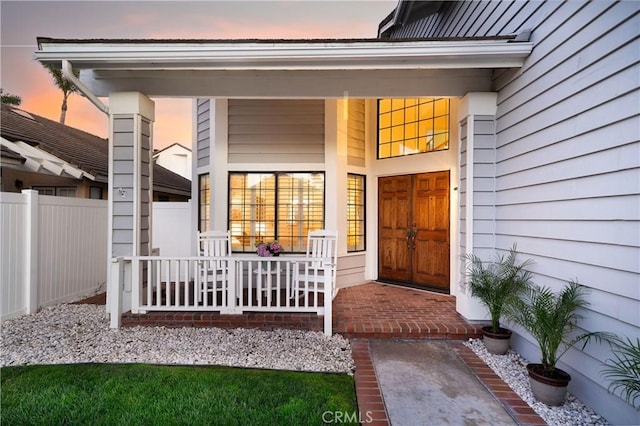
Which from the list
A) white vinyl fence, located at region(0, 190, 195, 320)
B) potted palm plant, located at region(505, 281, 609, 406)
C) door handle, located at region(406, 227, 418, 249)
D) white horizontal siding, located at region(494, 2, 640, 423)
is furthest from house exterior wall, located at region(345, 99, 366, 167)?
potted palm plant, located at region(505, 281, 609, 406)

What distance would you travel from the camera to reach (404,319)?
4.08 meters

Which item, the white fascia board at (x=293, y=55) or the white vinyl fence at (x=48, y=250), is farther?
the white vinyl fence at (x=48, y=250)

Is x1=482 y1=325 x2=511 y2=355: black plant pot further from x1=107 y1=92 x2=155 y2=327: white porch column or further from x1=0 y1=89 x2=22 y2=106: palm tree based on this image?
x1=0 y1=89 x2=22 y2=106: palm tree

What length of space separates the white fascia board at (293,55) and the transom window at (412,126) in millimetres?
2200

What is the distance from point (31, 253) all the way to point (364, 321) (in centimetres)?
439

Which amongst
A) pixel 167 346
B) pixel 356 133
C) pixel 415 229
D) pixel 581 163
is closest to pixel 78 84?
pixel 167 346

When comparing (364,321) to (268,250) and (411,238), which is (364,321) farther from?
(411,238)

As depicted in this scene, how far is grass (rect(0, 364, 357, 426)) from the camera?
7.26 ft

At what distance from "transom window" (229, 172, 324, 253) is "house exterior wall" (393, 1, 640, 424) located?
311cm

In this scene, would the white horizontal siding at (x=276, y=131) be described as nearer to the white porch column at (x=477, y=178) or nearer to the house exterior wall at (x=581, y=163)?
the white porch column at (x=477, y=178)

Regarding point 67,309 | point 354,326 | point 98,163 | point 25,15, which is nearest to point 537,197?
point 354,326

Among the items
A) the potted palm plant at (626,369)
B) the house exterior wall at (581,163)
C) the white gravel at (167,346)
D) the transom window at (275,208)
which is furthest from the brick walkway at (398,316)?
the potted palm plant at (626,369)

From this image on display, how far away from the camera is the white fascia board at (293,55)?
348 cm

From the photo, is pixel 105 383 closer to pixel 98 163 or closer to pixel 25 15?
pixel 25 15
